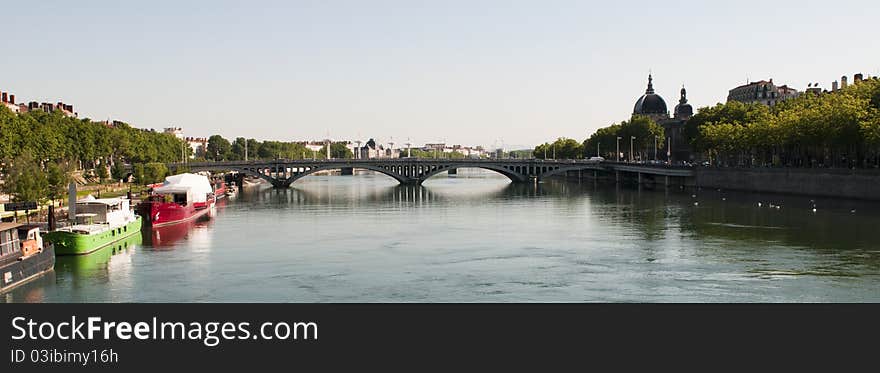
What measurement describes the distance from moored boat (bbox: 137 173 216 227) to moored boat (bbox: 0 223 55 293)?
24.8 metres

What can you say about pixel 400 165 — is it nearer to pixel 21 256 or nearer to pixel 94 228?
pixel 94 228

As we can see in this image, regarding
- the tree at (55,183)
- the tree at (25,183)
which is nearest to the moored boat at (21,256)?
the tree at (25,183)

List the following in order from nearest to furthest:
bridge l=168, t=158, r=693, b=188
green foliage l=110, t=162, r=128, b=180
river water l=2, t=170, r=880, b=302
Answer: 1. river water l=2, t=170, r=880, b=302
2. green foliage l=110, t=162, r=128, b=180
3. bridge l=168, t=158, r=693, b=188

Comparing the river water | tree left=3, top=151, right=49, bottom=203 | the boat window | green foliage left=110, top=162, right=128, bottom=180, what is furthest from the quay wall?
green foliage left=110, top=162, right=128, bottom=180

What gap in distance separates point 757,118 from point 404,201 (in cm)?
4255

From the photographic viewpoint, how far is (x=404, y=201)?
9562 centimetres

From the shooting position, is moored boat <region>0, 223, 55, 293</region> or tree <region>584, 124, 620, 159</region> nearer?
moored boat <region>0, 223, 55, 293</region>

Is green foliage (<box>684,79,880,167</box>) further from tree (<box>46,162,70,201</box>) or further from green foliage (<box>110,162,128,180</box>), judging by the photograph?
green foliage (<box>110,162,128,180</box>)

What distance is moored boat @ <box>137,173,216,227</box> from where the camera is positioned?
6488cm

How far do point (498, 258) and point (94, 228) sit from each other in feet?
63.5
